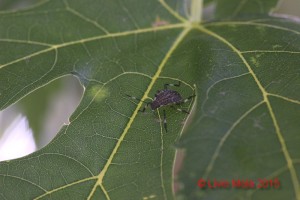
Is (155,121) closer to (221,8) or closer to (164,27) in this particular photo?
(164,27)

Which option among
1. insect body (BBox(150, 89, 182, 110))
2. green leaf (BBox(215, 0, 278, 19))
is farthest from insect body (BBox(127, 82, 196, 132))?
green leaf (BBox(215, 0, 278, 19))

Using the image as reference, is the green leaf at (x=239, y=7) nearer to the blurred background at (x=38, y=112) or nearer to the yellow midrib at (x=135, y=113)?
the blurred background at (x=38, y=112)

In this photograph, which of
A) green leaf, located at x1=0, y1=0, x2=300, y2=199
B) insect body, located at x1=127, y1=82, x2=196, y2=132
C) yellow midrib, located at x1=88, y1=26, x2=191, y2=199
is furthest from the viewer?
insect body, located at x1=127, y1=82, x2=196, y2=132

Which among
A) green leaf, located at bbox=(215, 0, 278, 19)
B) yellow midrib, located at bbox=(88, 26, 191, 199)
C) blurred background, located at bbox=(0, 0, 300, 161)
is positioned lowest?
yellow midrib, located at bbox=(88, 26, 191, 199)

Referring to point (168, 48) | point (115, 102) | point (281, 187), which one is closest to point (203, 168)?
point (281, 187)

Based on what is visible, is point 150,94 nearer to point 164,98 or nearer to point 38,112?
point 164,98

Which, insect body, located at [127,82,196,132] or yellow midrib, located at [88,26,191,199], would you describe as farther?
insect body, located at [127,82,196,132]

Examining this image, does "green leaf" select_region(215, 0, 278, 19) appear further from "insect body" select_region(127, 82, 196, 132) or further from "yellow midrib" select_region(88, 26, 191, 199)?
"insect body" select_region(127, 82, 196, 132)
